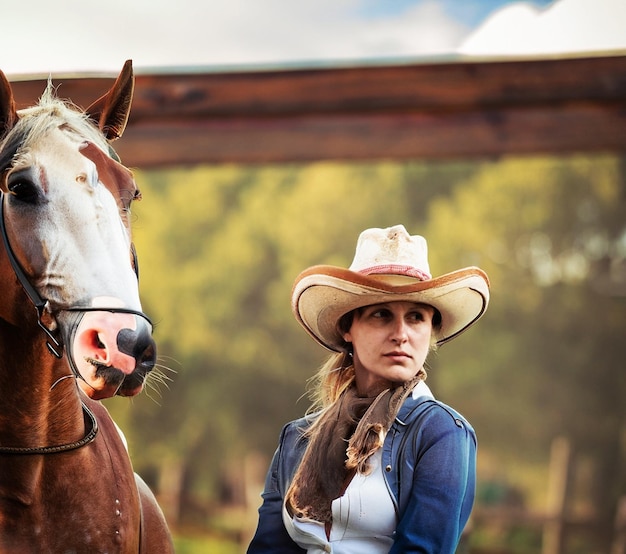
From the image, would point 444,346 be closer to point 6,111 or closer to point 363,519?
point 363,519

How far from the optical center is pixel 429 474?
198 cm

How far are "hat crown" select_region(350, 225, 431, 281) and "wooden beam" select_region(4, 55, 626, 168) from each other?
1581 millimetres

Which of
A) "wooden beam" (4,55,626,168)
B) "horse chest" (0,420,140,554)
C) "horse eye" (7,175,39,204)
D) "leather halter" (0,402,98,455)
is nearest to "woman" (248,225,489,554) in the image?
"horse chest" (0,420,140,554)

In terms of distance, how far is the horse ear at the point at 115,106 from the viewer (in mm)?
2338

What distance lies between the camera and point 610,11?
11.2 feet

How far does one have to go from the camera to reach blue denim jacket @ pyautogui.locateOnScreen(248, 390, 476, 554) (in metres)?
1.95

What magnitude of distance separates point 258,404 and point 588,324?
3947mm

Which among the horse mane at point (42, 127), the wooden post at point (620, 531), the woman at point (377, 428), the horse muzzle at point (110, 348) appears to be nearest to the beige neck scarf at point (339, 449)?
the woman at point (377, 428)

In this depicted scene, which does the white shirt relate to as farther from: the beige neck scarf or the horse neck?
the horse neck

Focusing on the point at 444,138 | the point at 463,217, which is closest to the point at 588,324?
the point at 463,217

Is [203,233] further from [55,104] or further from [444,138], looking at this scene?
[55,104]

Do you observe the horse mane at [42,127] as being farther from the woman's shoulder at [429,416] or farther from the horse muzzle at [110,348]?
the woman's shoulder at [429,416]

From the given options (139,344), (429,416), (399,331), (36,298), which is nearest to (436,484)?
(429,416)

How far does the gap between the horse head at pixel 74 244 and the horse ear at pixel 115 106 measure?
0.22 metres
